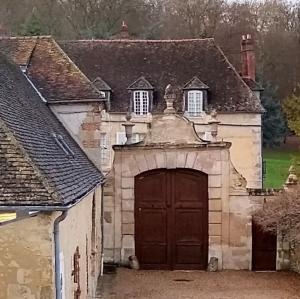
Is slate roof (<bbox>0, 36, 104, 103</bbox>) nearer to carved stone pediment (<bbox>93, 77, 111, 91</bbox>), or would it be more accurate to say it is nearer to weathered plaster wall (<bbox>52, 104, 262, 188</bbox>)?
weathered plaster wall (<bbox>52, 104, 262, 188</bbox>)

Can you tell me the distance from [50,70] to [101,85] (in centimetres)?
966

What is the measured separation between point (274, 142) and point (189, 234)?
27169mm

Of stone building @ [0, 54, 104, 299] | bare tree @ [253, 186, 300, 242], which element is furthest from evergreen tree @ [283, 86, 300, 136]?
stone building @ [0, 54, 104, 299]

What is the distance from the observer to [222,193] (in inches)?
795

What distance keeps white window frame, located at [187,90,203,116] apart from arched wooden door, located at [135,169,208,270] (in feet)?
31.4

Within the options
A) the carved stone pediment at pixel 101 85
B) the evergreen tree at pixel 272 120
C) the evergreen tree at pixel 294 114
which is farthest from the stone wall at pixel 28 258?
the evergreen tree at pixel 272 120

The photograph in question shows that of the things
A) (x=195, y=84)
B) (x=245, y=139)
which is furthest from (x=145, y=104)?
(x=245, y=139)

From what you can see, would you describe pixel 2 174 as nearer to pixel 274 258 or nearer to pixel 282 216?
pixel 282 216

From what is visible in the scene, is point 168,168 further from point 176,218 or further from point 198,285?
point 198,285

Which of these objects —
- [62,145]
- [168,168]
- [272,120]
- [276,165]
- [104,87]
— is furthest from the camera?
[272,120]

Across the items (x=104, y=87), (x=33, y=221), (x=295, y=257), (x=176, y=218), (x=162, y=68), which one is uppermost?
(x=162, y=68)

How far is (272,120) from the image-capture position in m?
45.1

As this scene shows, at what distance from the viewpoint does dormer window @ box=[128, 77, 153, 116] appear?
2977 centimetres

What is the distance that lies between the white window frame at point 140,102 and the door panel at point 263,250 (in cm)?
1102
